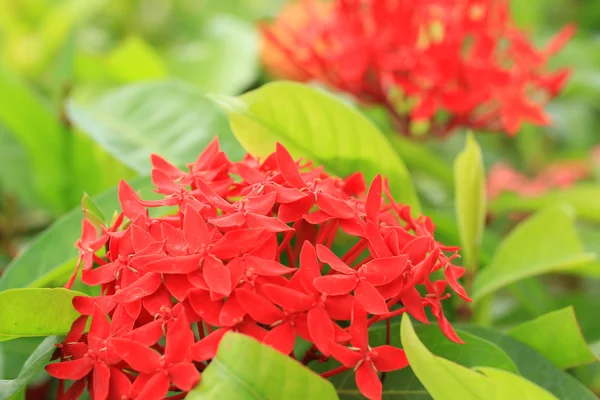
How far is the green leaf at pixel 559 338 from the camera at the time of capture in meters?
0.58

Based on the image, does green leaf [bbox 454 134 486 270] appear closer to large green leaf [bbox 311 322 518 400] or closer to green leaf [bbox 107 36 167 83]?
large green leaf [bbox 311 322 518 400]

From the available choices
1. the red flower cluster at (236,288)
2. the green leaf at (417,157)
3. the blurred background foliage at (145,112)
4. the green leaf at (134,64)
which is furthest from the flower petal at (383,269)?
the green leaf at (134,64)

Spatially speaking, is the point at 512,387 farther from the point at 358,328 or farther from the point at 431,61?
the point at 431,61

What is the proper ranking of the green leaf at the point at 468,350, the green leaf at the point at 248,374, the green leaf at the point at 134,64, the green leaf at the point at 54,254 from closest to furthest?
1. the green leaf at the point at 248,374
2. the green leaf at the point at 468,350
3. the green leaf at the point at 54,254
4. the green leaf at the point at 134,64

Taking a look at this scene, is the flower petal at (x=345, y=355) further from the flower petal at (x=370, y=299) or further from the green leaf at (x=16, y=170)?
the green leaf at (x=16, y=170)

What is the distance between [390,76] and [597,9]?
38.7 inches

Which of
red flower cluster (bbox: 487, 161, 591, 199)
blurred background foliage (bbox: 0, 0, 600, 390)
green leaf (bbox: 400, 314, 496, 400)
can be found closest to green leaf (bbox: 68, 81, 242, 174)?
blurred background foliage (bbox: 0, 0, 600, 390)

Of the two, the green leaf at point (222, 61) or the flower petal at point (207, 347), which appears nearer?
the flower petal at point (207, 347)

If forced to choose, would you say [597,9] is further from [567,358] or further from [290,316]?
[290,316]

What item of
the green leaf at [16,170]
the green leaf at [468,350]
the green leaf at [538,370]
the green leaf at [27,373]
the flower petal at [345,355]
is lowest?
the green leaf at [16,170]

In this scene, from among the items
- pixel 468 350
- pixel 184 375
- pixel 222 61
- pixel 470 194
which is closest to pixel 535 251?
pixel 470 194

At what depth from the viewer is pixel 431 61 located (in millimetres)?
872

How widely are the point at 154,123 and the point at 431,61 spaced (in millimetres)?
356

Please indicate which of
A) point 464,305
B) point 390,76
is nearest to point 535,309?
point 464,305
